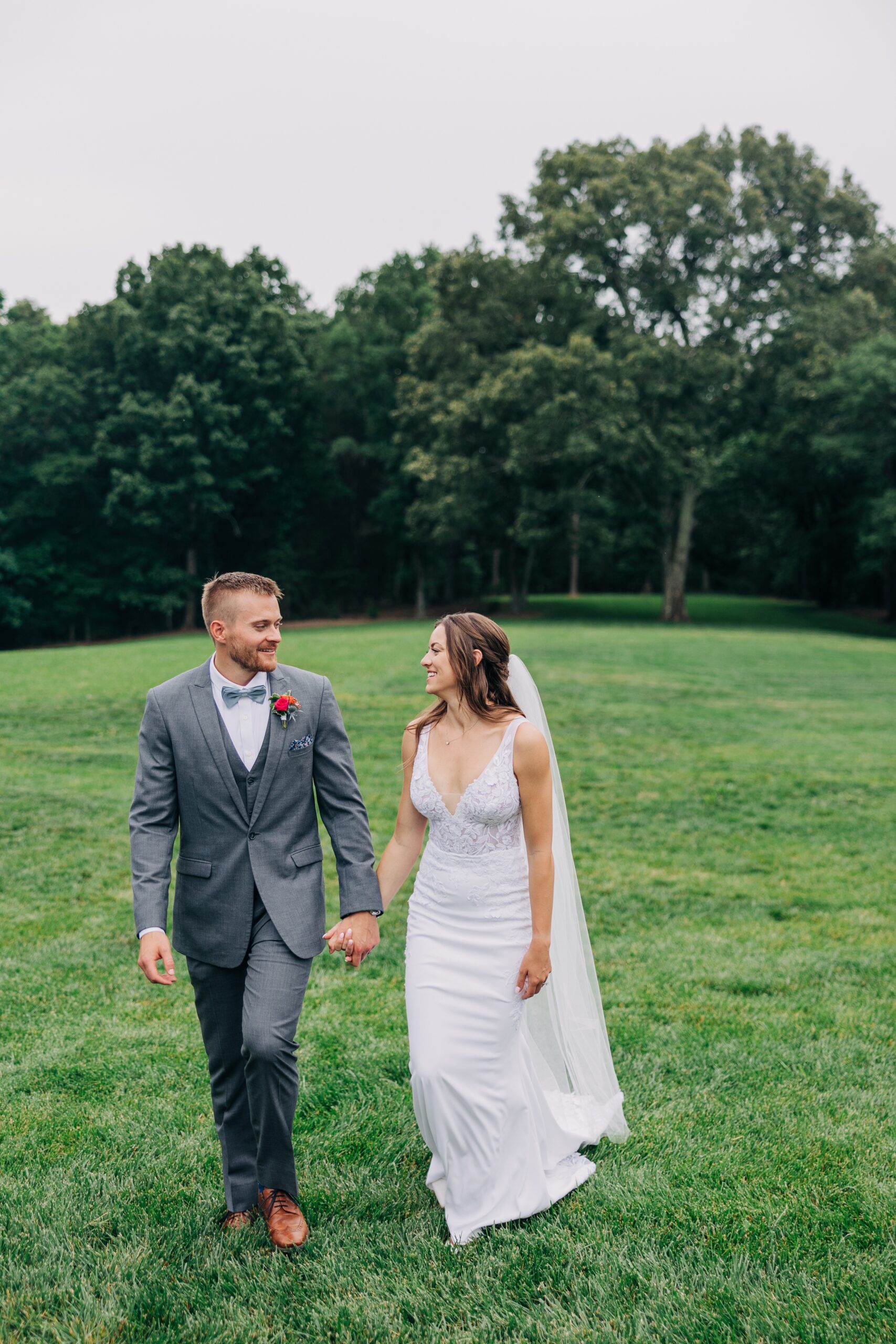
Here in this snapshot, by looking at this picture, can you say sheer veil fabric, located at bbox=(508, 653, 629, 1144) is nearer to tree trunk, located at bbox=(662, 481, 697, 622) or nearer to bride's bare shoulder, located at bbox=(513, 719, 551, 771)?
bride's bare shoulder, located at bbox=(513, 719, 551, 771)

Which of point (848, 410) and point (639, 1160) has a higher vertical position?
point (848, 410)

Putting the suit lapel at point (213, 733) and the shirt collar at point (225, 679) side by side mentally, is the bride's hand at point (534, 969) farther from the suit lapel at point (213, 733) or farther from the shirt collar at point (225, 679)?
the shirt collar at point (225, 679)

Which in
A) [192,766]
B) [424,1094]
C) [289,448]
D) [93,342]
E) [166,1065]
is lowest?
[166,1065]

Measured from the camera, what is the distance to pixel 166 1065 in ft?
17.1

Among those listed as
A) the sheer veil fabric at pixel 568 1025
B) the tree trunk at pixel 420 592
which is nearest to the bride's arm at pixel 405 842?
the sheer veil fabric at pixel 568 1025

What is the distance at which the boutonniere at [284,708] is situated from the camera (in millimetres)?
3602

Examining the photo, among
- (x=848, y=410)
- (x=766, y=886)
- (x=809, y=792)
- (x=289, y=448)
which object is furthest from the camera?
(x=289, y=448)

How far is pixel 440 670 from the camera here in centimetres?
393

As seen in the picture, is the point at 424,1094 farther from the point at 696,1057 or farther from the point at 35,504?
the point at 35,504

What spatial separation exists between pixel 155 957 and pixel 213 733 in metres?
0.77

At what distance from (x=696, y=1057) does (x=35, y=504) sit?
44.6m

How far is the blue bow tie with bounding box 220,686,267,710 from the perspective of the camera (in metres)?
3.68

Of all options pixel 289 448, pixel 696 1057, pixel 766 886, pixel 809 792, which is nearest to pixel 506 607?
pixel 289 448

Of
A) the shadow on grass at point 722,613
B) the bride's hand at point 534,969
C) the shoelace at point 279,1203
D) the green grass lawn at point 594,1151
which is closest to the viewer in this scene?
the green grass lawn at point 594,1151
